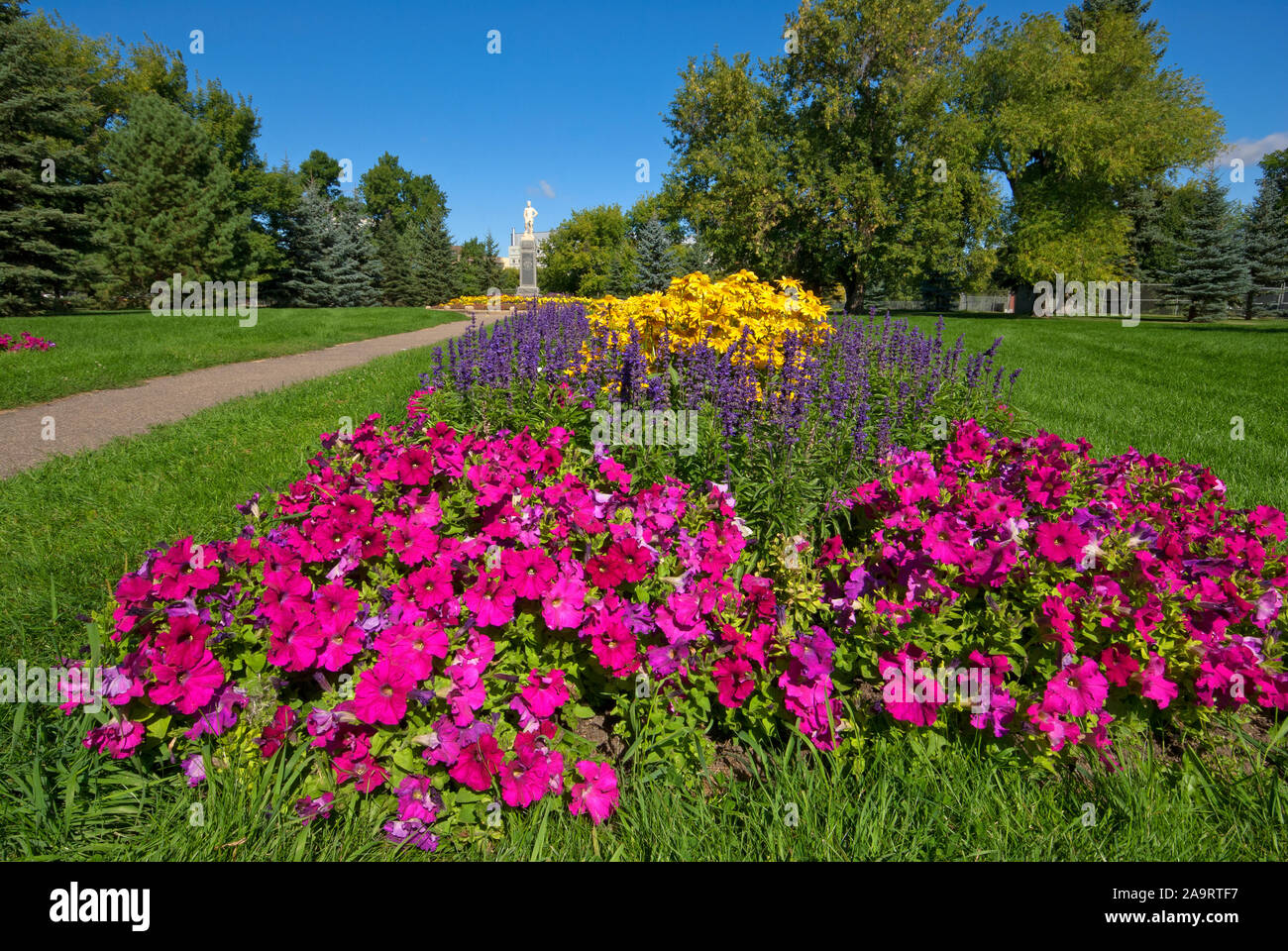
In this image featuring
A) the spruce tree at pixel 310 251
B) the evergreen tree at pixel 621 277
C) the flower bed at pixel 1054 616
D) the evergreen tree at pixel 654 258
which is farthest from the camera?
the evergreen tree at pixel 621 277

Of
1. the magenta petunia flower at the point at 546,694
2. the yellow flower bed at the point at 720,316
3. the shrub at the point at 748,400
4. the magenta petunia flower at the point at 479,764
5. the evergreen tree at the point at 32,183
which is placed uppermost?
the evergreen tree at the point at 32,183

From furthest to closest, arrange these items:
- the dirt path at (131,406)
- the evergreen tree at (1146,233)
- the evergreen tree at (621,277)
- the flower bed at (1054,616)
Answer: the evergreen tree at (621,277)
the evergreen tree at (1146,233)
the dirt path at (131,406)
the flower bed at (1054,616)

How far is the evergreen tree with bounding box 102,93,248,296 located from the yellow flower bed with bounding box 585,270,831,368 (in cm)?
3016

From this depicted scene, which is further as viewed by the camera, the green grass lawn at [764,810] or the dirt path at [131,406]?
the dirt path at [131,406]

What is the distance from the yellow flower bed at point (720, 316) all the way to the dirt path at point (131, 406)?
14.3ft

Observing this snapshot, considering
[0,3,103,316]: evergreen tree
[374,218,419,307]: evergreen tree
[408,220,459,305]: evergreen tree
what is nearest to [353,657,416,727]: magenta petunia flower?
[0,3,103,316]: evergreen tree

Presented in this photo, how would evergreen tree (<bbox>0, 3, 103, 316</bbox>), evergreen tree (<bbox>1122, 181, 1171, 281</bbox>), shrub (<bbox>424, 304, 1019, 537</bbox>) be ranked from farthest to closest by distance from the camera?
evergreen tree (<bbox>1122, 181, 1171, 281</bbox>) → evergreen tree (<bbox>0, 3, 103, 316</bbox>) → shrub (<bbox>424, 304, 1019, 537</bbox>)

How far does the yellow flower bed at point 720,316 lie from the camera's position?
192 inches

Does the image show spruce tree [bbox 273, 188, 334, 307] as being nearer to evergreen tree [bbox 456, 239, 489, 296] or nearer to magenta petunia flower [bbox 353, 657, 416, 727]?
evergreen tree [bbox 456, 239, 489, 296]

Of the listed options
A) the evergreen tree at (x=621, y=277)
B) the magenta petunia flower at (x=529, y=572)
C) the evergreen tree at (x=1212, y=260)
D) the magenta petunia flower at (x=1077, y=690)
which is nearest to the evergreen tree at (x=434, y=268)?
the evergreen tree at (x=621, y=277)

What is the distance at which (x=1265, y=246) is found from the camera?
34.3 meters

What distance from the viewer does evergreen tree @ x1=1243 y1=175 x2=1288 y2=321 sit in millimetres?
33938

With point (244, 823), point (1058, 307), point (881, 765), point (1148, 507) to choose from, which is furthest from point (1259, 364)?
point (1058, 307)

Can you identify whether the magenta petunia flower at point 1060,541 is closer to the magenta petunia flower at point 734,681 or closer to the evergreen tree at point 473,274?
the magenta petunia flower at point 734,681
